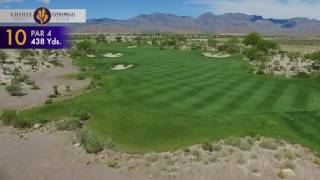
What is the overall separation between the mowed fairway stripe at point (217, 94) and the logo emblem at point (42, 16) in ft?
Answer: 52.4

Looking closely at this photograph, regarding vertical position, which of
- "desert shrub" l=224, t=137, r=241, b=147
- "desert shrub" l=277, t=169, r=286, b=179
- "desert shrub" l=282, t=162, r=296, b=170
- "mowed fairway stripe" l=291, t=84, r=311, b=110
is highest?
"mowed fairway stripe" l=291, t=84, r=311, b=110

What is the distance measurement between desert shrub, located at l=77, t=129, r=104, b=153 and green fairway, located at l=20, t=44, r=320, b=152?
161 centimetres

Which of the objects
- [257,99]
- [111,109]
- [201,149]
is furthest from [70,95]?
[201,149]

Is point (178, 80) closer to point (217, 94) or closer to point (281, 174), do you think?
point (217, 94)

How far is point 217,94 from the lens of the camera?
52250 mm

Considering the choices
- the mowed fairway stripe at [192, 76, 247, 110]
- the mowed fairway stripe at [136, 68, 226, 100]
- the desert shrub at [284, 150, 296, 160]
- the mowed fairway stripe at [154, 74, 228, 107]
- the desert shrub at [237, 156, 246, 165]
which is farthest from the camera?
the mowed fairway stripe at [136, 68, 226, 100]

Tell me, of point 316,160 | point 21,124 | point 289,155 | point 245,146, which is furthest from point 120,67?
point 316,160

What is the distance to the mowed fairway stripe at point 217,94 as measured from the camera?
4684cm

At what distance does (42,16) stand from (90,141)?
46.7 feet

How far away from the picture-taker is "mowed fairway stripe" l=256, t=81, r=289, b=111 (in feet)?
151

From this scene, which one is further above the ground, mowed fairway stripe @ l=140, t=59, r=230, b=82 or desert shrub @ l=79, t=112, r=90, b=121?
mowed fairway stripe @ l=140, t=59, r=230, b=82

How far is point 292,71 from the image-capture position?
81.6m
